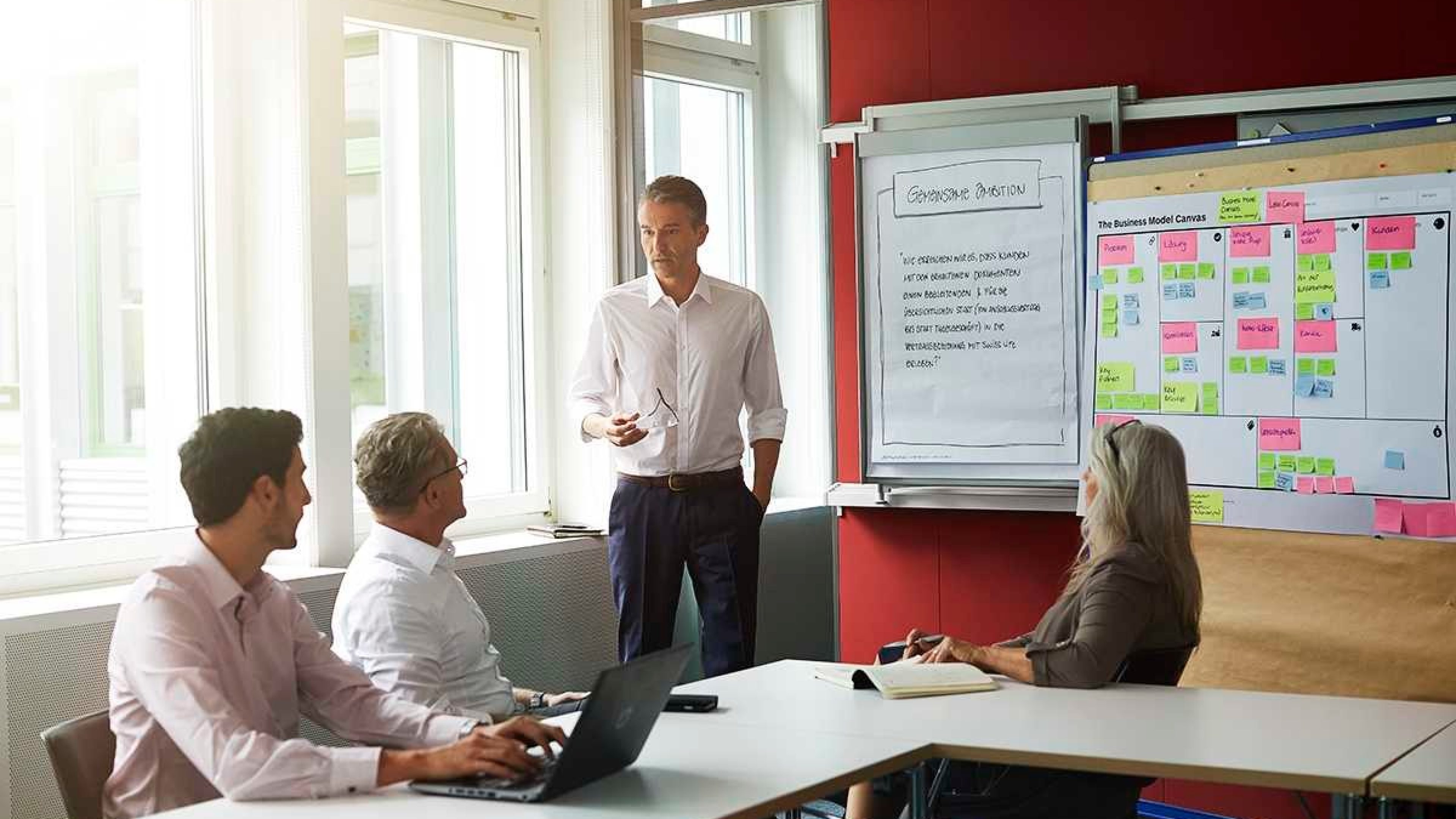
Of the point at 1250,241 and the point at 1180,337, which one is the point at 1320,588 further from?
the point at 1250,241

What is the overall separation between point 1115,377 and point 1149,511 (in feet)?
4.82

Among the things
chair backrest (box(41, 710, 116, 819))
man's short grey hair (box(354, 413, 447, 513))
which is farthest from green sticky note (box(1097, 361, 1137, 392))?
chair backrest (box(41, 710, 116, 819))

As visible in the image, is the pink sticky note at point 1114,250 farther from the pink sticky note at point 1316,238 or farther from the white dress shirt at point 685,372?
the white dress shirt at point 685,372

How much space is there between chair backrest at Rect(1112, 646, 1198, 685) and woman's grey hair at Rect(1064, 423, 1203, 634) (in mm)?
65

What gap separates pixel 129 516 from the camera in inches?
176

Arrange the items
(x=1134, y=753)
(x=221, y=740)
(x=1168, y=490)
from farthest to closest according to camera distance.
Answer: (x=1168, y=490)
(x=1134, y=753)
(x=221, y=740)

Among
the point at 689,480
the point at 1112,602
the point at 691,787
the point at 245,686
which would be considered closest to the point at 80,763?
the point at 245,686

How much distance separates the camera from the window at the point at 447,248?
203 inches

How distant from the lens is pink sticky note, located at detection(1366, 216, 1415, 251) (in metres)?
4.07

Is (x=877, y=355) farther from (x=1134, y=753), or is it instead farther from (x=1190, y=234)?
(x=1134, y=753)

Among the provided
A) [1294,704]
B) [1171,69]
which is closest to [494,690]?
[1294,704]

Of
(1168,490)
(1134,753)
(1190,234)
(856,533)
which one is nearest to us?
(1134,753)

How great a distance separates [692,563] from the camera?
4.69 meters

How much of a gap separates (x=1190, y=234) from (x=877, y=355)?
Result: 113 centimetres
